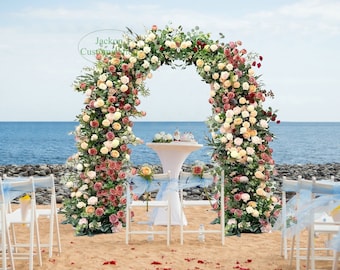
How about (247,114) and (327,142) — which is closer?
(247,114)

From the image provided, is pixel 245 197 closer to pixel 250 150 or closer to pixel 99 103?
pixel 250 150

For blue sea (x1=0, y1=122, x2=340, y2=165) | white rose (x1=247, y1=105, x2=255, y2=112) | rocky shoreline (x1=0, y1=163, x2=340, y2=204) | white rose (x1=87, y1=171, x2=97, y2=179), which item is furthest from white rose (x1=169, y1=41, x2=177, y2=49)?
blue sea (x1=0, y1=122, x2=340, y2=165)

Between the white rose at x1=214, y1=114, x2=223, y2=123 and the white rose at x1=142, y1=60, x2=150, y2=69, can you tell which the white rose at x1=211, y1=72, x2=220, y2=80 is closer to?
the white rose at x1=214, y1=114, x2=223, y2=123

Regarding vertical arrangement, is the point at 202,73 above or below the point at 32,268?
above

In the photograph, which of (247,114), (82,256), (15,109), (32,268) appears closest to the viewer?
(32,268)

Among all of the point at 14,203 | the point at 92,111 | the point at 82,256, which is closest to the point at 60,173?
the point at 14,203

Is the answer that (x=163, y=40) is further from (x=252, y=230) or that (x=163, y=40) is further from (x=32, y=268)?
(x=32, y=268)

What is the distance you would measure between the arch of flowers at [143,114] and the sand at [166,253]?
1.45 feet

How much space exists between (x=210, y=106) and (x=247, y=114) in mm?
721

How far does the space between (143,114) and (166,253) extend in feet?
8.72

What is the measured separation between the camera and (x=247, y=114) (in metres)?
10.5

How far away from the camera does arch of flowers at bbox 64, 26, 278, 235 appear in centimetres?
1050

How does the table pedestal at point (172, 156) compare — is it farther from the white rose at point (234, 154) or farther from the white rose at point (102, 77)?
the white rose at point (102, 77)

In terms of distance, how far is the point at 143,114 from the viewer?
10.8 meters
